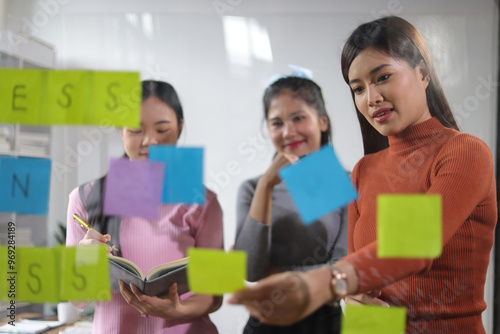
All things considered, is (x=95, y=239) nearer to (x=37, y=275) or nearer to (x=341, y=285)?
(x=37, y=275)

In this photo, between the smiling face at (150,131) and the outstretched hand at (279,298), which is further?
the smiling face at (150,131)

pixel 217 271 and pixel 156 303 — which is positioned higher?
pixel 217 271

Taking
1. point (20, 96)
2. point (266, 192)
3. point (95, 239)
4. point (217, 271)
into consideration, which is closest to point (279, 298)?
point (217, 271)

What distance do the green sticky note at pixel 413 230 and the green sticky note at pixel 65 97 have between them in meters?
0.64

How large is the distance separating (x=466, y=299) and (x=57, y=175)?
92cm

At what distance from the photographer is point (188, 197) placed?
91 centimetres

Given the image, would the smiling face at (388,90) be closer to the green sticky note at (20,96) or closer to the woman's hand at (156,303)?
the woman's hand at (156,303)

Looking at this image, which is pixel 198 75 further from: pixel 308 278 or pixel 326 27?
pixel 308 278

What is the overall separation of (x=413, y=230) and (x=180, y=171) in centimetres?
46

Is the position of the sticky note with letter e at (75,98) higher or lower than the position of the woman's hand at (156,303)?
higher

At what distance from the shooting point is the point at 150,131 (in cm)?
95

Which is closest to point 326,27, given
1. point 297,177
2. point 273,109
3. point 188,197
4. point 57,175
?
point 273,109

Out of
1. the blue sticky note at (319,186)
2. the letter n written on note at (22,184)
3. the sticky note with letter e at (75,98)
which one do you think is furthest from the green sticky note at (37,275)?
the blue sticky note at (319,186)

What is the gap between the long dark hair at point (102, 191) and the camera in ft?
3.18
